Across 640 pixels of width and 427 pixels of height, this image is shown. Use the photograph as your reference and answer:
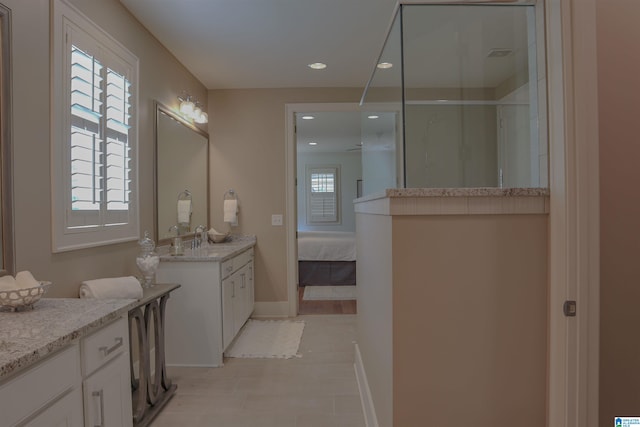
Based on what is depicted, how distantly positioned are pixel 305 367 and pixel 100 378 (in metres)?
1.82

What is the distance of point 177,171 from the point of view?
348 centimetres

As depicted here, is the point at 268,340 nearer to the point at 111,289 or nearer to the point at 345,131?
the point at 111,289

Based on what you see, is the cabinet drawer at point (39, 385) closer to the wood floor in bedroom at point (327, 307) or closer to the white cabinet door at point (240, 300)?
the white cabinet door at point (240, 300)

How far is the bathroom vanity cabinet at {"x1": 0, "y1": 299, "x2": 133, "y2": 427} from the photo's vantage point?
101 cm

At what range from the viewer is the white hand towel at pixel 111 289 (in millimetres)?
2005

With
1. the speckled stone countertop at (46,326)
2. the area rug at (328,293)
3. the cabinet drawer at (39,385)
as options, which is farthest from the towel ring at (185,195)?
the cabinet drawer at (39,385)

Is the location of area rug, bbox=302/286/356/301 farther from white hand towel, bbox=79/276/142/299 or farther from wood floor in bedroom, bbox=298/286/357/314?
white hand towel, bbox=79/276/142/299

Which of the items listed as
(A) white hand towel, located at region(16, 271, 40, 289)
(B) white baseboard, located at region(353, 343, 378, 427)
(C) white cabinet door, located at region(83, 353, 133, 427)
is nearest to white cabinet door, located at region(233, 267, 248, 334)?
(B) white baseboard, located at region(353, 343, 378, 427)

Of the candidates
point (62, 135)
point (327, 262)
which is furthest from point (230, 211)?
point (62, 135)

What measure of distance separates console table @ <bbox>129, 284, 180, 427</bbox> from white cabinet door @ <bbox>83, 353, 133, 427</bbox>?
459 mm

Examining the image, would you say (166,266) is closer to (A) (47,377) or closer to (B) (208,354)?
(B) (208,354)

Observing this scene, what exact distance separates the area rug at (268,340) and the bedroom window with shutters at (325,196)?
5049mm

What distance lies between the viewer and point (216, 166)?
4.43 m

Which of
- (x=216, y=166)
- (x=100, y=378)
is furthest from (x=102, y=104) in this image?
(x=216, y=166)
